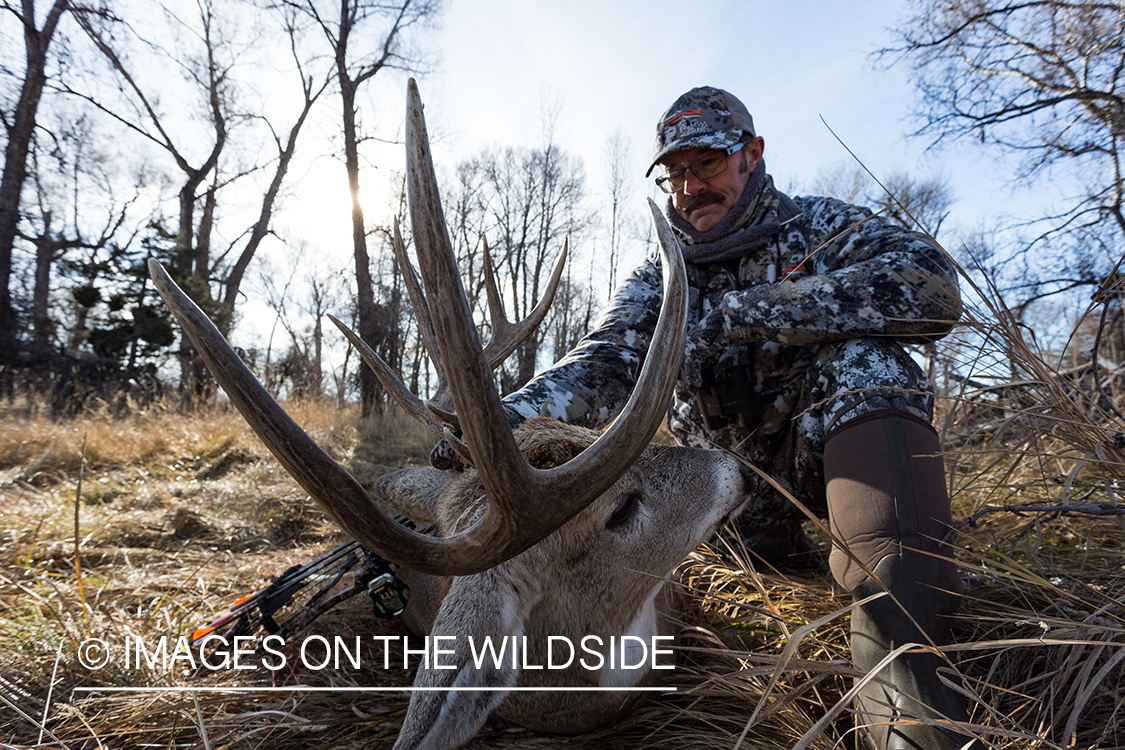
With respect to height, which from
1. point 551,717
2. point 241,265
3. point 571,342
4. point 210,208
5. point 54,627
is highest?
point 210,208

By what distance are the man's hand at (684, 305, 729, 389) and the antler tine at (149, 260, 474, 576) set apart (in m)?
1.60

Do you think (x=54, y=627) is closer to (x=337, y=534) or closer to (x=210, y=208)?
(x=337, y=534)

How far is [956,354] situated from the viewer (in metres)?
2.18

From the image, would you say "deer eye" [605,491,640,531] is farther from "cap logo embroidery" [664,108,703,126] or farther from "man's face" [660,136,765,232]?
"cap logo embroidery" [664,108,703,126]

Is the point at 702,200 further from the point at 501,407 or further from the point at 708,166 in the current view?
the point at 501,407

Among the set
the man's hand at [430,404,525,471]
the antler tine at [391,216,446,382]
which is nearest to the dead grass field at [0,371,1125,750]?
the man's hand at [430,404,525,471]

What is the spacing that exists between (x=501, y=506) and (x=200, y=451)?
8305mm

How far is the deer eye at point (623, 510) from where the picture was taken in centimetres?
191

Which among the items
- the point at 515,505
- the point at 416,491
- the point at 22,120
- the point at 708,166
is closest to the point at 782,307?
the point at 708,166

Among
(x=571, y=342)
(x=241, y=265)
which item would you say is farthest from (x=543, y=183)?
(x=241, y=265)

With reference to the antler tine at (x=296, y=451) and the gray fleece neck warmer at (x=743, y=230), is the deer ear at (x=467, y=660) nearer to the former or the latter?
the antler tine at (x=296, y=451)

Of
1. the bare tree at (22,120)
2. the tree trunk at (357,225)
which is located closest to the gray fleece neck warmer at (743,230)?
the tree trunk at (357,225)

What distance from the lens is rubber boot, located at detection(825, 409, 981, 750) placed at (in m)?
1.36

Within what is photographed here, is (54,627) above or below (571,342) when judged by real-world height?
below
